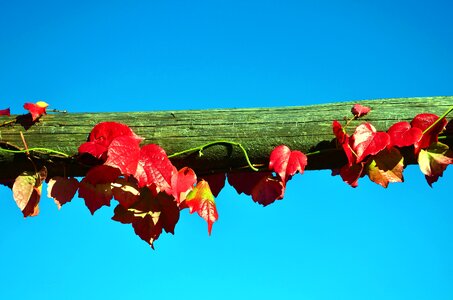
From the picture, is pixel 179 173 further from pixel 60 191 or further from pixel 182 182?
pixel 60 191

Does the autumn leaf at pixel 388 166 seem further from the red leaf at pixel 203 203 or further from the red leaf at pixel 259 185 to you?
the red leaf at pixel 203 203

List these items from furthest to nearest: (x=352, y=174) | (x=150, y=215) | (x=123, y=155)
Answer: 1. (x=150, y=215)
2. (x=352, y=174)
3. (x=123, y=155)

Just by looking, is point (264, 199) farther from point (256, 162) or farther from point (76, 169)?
point (76, 169)

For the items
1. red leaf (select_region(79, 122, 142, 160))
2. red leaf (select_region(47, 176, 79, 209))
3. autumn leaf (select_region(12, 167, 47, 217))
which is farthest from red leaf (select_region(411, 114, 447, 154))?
autumn leaf (select_region(12, 167, 47, 217))

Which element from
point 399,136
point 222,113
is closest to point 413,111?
point 399,136

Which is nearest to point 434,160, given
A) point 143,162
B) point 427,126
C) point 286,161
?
point 427,126
